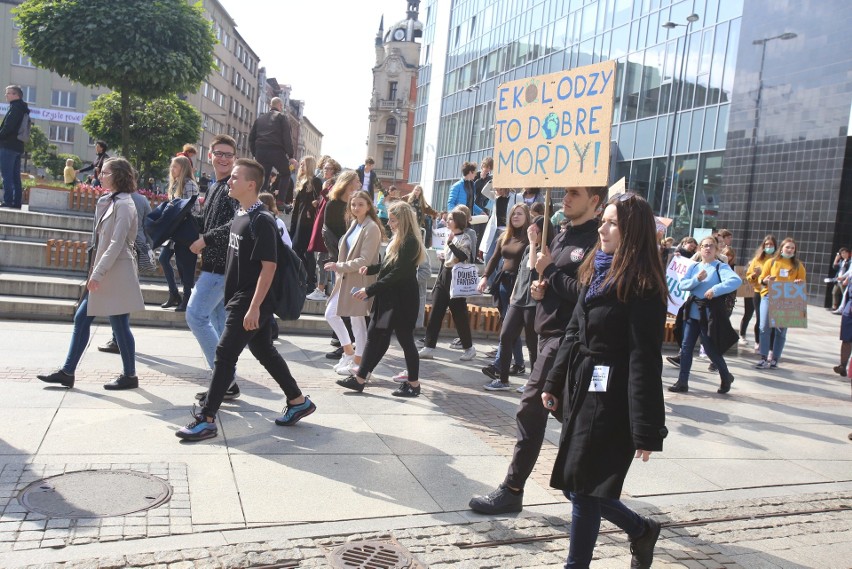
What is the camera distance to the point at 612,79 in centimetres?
490

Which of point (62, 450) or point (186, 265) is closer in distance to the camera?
point (62, 450)

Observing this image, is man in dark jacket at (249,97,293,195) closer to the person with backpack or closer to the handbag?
the handbag

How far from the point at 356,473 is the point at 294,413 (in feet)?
3.37

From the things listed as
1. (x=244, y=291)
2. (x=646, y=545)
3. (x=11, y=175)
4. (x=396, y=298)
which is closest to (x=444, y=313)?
(x=396, y=298)

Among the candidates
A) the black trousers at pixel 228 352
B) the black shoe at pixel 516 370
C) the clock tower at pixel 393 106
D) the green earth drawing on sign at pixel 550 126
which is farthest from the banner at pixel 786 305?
the clock tower at pixel 393 106

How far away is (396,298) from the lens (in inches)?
278

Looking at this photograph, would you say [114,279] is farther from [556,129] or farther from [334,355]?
[556,129]

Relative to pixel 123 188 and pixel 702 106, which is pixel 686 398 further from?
pixel 702 106

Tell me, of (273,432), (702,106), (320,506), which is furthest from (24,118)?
(702,106)

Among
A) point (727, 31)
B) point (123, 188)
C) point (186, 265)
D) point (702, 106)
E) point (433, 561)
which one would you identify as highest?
point (727, 31)

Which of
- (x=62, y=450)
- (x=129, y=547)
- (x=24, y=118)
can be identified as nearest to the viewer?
(x=129, y=547)

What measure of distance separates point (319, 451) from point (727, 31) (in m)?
26.1

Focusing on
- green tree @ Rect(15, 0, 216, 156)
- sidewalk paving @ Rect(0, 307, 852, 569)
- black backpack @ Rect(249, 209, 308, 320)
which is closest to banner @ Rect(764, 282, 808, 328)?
sidewalk paving @ Rect(0, 307, 852, 569)

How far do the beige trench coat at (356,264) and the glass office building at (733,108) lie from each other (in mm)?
20234
